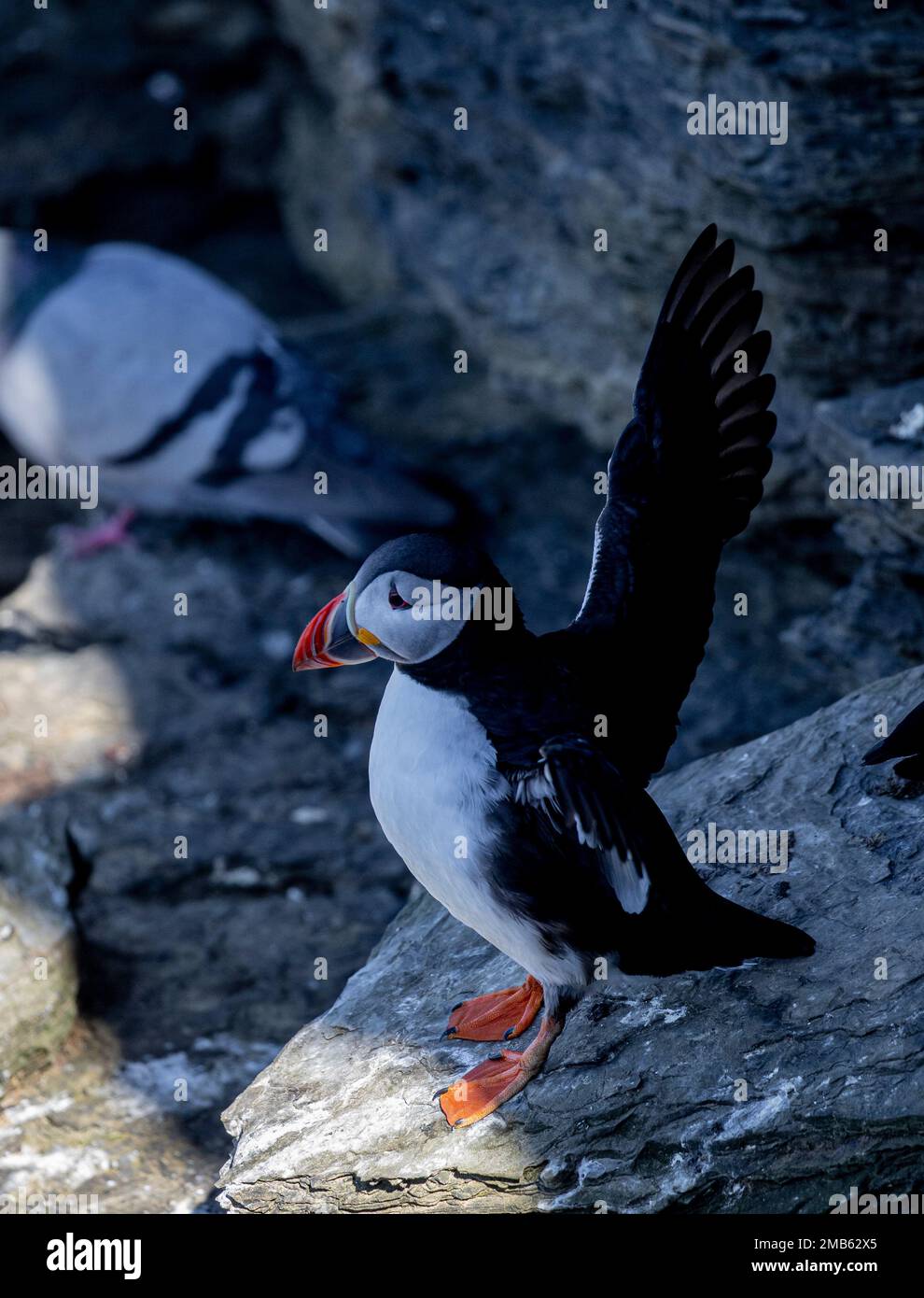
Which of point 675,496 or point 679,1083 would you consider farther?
point 675,496

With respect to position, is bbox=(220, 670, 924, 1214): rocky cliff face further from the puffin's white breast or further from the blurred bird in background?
the blurred bird in background

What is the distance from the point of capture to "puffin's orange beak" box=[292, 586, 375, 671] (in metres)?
3.34

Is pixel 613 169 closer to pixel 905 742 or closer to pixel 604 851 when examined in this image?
pixel 905 742

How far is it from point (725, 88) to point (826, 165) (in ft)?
1.39

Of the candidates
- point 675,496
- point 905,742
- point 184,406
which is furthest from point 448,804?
point 184,406

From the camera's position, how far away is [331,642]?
3.35 m

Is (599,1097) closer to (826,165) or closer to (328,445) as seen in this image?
(826,165)

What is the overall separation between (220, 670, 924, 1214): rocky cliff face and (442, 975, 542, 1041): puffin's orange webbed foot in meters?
0.04

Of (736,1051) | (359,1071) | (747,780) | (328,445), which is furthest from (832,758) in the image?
(328,445)

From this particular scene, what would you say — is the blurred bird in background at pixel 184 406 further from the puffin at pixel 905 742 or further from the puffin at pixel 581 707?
the puffin at pixel 905 742

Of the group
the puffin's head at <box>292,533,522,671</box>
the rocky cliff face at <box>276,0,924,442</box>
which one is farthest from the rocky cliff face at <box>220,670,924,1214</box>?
the rocky cliff face at <box>276,0,924,442</box>

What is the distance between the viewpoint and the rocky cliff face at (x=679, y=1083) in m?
3.22

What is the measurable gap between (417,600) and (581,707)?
44 cm

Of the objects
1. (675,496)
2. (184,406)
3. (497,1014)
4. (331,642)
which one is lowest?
(497,1014)
